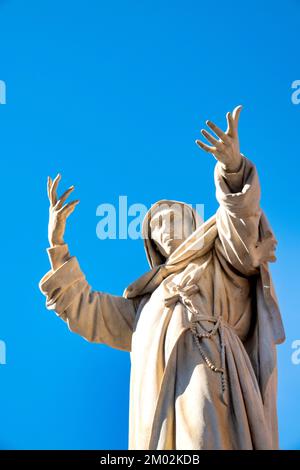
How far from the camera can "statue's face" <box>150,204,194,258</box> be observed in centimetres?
1473

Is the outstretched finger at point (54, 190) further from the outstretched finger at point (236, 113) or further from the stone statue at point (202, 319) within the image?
the outstretched finger at point (236, 113)

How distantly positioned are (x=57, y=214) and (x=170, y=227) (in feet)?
4.44

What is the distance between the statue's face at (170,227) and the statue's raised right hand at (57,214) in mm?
1078

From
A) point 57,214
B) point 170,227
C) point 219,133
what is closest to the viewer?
point 219,133

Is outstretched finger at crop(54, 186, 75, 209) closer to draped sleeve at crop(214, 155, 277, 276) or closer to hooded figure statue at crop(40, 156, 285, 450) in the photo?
hooded figure statue at crop(40, 156, 285, 450)

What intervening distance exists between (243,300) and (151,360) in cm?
124

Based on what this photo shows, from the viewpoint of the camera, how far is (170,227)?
14.8m

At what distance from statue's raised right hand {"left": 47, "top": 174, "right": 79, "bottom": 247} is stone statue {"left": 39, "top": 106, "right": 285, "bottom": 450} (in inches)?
0.4

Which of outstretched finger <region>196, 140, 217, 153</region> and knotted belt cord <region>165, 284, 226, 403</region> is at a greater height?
outstretched finger <region>196, 140, 217, 153</region>

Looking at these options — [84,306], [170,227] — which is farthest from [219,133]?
[84,306]

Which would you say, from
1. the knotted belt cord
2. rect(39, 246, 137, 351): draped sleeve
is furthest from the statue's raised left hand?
rect(39, 246, 137, 351): draped sleeve

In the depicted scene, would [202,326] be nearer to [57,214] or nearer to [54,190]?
[57,214]
